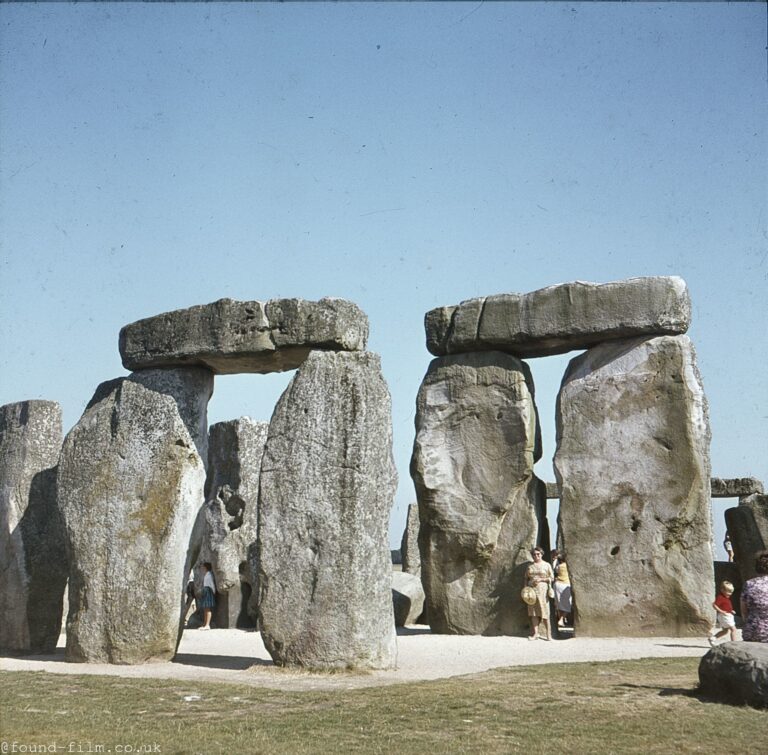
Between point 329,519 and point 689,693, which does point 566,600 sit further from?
point 689,693

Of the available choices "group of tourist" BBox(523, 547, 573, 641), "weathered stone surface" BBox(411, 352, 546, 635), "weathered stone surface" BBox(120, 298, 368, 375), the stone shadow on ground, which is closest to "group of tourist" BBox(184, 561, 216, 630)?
"weathered stone surface" BBox(411, 352, 546, 635)

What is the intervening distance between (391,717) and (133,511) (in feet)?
12.2

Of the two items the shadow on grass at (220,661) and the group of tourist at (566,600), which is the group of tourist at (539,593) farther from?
the shadow on grass at (220,661)

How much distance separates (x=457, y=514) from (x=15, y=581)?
5117mm

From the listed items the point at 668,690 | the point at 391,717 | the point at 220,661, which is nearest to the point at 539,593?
the point at 220,661

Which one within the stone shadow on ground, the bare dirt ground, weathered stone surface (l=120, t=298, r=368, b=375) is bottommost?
the bare dirt ground

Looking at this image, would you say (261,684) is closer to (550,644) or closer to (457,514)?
(550,644)

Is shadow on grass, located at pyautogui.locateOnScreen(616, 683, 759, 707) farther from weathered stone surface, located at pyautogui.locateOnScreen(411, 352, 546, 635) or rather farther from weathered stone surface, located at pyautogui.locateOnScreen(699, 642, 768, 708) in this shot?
weathered stone surface, located at pyautogui.locateOnScreen(411, 352, 546, 635)

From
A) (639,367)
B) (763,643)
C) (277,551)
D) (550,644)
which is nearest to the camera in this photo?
(763,643)

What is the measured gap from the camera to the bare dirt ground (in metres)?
8.32

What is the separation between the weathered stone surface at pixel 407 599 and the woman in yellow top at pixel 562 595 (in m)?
2.08

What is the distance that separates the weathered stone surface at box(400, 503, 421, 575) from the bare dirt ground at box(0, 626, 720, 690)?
4.57 m

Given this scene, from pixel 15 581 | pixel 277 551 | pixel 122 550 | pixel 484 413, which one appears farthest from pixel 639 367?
pixel 15 581

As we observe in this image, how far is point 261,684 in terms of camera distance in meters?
7.94
